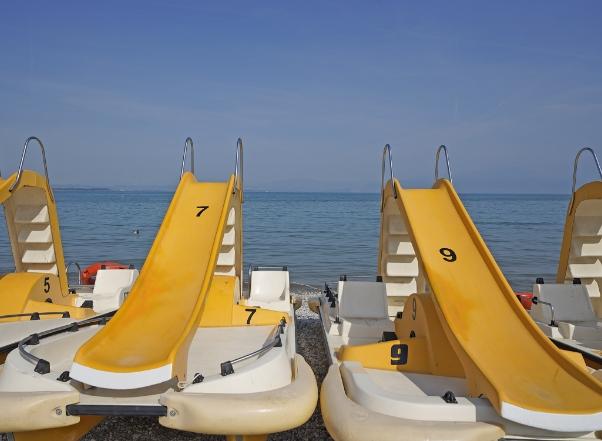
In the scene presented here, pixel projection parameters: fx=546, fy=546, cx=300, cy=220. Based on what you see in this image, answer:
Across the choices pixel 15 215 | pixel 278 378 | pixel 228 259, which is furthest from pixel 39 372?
pixel 15 215

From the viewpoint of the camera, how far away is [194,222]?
6.31 metres

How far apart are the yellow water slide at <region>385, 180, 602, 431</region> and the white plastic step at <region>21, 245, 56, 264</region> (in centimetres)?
625

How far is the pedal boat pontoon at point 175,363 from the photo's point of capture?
158 inches

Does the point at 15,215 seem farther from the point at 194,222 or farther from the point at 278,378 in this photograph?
the point at 278,378

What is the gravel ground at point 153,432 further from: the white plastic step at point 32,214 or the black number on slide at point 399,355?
the white plastic step at point 32,214

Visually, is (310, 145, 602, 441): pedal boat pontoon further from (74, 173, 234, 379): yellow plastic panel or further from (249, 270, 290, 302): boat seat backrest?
(249, 270, 290, 302): boat seat backrest

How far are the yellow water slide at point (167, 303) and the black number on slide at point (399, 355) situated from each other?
198 centimetres

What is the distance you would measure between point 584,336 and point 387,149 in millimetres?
3845

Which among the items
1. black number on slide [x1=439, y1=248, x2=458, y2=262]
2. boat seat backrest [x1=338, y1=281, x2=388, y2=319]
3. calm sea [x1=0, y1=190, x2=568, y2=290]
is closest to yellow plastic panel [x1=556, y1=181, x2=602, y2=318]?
boat seat backrest [x1=338, y1=281, x2=388, y2=319]

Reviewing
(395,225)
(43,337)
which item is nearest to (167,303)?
(43,337)

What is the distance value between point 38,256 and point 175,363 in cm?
625

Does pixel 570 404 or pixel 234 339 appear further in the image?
pixel 234 339

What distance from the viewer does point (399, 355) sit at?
18.2ft

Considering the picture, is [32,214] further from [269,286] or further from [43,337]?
[43,337]
